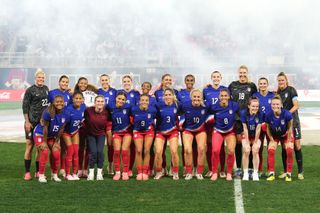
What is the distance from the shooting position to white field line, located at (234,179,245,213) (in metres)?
6.90

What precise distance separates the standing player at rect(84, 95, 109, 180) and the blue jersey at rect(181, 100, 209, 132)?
112 cm

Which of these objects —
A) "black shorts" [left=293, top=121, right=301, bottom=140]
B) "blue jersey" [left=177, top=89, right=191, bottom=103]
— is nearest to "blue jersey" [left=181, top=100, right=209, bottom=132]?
"blue jersey" [left=177, top=89, right=191, bottom=103]

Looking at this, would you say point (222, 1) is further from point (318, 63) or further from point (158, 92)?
point (158, 92)

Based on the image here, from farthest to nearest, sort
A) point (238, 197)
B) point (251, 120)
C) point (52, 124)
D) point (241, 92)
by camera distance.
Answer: point (241, 92), point (251, 120), point (52, 124), point (238, 197)

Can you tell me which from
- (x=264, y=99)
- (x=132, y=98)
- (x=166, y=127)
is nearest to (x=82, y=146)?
(x=132, y=98)

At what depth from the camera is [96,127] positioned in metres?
9.35

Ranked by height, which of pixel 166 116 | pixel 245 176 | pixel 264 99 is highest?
pixel 264 99

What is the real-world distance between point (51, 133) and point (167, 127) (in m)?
1.59

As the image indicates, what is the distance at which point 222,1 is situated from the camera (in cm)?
2419

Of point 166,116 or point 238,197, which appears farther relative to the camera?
point 166,116

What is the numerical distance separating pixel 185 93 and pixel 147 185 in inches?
65.4

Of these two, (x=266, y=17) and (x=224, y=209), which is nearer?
(x=224, y=209)

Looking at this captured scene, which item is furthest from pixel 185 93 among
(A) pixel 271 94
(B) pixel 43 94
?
(B) pixel 43 94

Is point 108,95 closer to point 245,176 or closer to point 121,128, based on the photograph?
point 121,128
